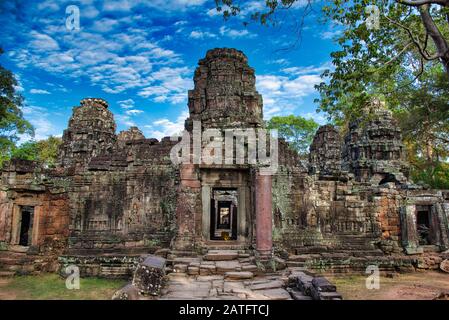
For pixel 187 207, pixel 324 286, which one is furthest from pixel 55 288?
pixel 324 286

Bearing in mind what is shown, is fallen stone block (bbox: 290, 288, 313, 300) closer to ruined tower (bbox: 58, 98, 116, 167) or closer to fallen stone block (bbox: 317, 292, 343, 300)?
fallen stone block (bbox: 317, 292, 343, 300)

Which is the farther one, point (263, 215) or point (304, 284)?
point (263, 215)

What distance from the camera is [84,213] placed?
10328mm

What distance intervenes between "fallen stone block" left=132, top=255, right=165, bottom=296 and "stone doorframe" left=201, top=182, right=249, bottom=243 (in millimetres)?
3137

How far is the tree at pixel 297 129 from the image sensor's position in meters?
29.5

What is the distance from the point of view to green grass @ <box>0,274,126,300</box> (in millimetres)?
7168

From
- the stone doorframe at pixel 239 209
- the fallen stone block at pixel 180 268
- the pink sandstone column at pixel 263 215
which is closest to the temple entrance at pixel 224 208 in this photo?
the stone doorframe at pixel 239 209

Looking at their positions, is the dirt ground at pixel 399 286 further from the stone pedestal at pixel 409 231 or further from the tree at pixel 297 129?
the tree at pixel 297 129

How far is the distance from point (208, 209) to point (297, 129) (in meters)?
22.2

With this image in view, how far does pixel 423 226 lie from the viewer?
50.1 ft

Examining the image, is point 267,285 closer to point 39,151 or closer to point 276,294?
point 276,294

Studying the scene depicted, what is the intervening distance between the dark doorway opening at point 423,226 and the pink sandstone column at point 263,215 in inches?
264
